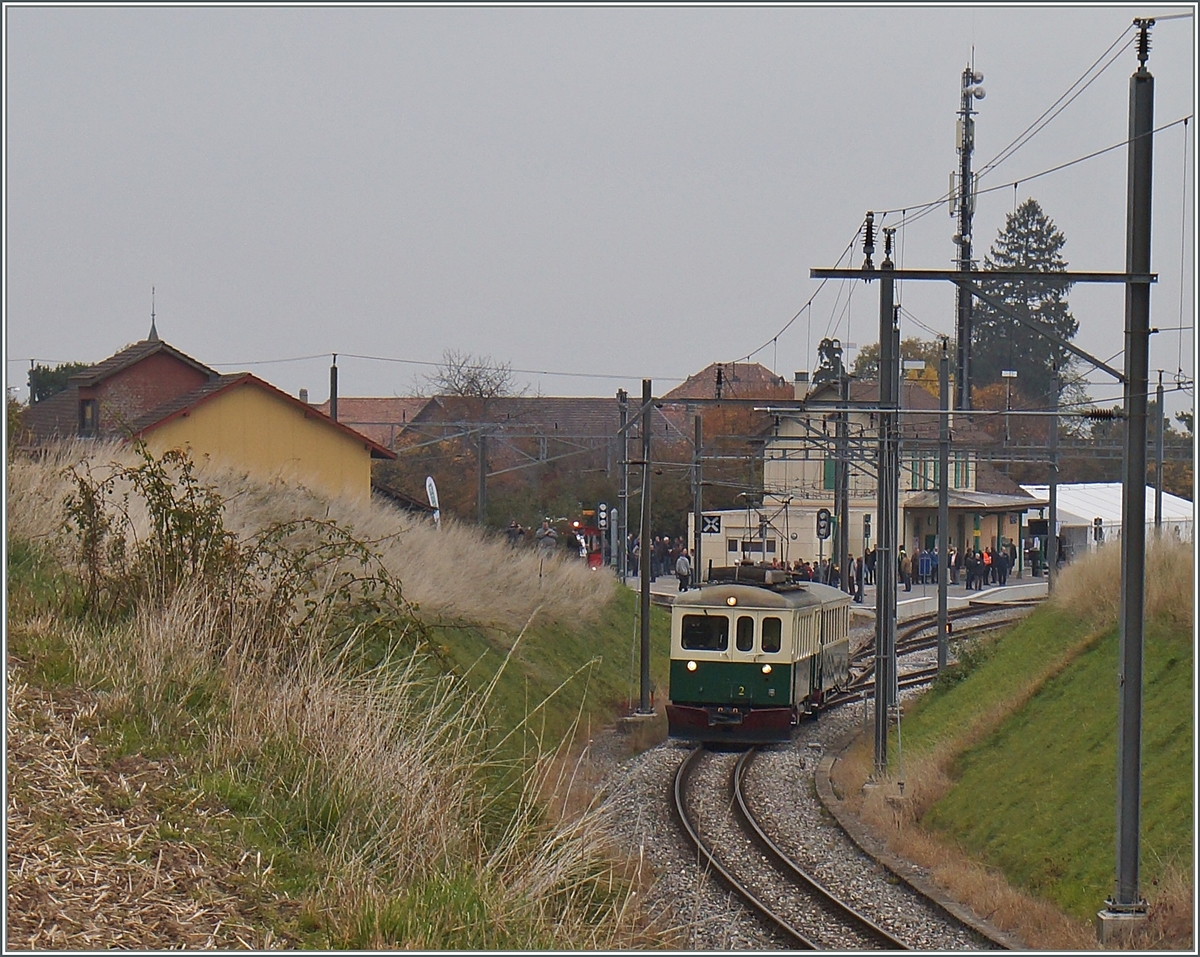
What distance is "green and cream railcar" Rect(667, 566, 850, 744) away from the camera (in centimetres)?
2292

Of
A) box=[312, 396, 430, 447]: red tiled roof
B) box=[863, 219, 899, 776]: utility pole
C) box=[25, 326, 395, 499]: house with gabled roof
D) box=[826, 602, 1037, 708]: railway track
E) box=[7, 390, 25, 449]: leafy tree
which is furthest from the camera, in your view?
box=[312, 396, 430, 447]: red tiled roof

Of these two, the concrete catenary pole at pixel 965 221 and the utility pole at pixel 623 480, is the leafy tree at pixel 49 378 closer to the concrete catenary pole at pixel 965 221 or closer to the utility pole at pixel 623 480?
the utility pole at pixel 623 480

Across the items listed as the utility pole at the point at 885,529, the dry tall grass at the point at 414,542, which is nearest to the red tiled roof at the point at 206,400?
the dry tall grass at the point at 414,542

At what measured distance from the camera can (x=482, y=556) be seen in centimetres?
2991

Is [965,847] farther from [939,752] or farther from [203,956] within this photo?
[203,956]

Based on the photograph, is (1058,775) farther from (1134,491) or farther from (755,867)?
(1134,491)

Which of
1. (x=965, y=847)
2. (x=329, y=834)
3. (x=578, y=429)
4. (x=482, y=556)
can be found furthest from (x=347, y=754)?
(x=578, y=429)

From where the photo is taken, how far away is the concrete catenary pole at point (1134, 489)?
414 inches

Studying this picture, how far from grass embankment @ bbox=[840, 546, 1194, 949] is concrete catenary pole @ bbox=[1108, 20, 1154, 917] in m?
0.64

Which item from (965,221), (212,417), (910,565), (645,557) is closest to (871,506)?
(910,565)

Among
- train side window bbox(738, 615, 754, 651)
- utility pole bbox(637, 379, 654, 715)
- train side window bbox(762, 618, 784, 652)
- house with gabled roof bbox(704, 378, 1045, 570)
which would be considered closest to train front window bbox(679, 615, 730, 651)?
train side window bbox(738, 615, 754, 651)

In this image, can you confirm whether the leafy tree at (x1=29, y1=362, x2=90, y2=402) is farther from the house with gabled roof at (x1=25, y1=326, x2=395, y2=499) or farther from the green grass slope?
the green grass slope

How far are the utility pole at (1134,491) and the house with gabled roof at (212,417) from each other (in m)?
21.4

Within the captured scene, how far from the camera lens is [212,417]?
31.5 metres
